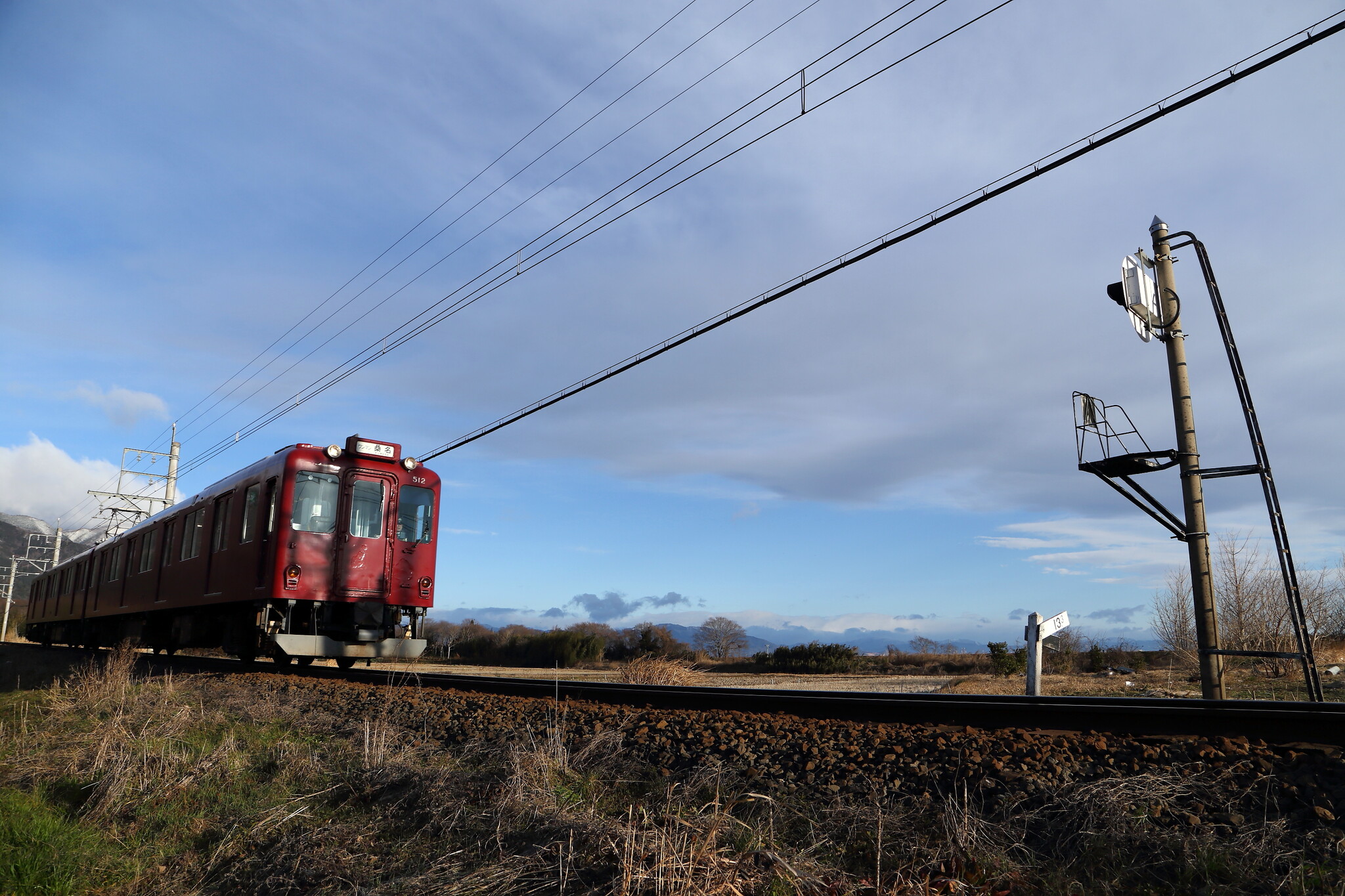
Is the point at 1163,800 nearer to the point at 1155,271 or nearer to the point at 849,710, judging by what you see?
the point at 849,710

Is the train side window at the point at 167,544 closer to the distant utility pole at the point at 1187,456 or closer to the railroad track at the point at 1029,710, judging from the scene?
the railroad track at the point at 1029,710

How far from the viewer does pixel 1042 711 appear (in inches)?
237

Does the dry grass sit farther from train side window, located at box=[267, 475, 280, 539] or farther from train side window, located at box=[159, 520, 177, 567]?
train side window, located at box=[159, 520, 177, 567]

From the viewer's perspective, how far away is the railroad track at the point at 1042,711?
4.87m

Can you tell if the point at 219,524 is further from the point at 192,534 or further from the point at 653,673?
the point at 653,673

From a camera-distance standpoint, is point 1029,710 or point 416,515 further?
point 416,515

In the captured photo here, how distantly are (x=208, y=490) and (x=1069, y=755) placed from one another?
16283mm

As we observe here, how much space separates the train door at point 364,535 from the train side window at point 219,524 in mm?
2569

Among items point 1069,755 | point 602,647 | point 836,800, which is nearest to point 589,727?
point 836,800

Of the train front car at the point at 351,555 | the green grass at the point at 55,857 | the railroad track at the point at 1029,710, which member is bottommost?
the green grass at the point at 55,857


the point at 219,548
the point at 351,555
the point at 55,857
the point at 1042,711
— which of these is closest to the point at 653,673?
the point at 351,555

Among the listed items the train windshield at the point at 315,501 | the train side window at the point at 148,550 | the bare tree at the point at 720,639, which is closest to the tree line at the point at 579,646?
the bare tree at the point at 720,639

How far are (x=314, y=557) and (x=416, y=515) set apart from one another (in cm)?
202

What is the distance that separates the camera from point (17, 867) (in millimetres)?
4977
